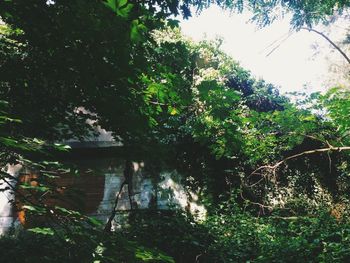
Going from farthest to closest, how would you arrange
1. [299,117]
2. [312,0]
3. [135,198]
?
[135,198], [312,0], [299,117]

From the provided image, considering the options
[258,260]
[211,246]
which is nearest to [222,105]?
[258,260]

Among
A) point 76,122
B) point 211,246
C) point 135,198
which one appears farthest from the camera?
point 135,198

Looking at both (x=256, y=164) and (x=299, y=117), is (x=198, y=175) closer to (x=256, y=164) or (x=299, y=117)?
(x=256, y=164)

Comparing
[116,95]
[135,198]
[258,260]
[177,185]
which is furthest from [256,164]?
[116,95]

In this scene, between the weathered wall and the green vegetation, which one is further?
the weathered wall

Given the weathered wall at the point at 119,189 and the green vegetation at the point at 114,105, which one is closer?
the green vegetation at the point at 114,105

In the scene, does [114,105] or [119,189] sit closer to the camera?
[114,105]

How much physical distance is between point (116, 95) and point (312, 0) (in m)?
5.78

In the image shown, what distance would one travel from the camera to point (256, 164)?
469 inches

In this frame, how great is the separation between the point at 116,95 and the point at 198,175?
928cm

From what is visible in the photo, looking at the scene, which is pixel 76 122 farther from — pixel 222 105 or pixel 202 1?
pixel 202 1

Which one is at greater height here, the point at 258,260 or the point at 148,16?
the point at 148,16

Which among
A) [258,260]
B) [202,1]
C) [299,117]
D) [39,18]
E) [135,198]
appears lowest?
[258,260]

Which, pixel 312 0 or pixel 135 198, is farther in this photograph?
pixel 135 198
